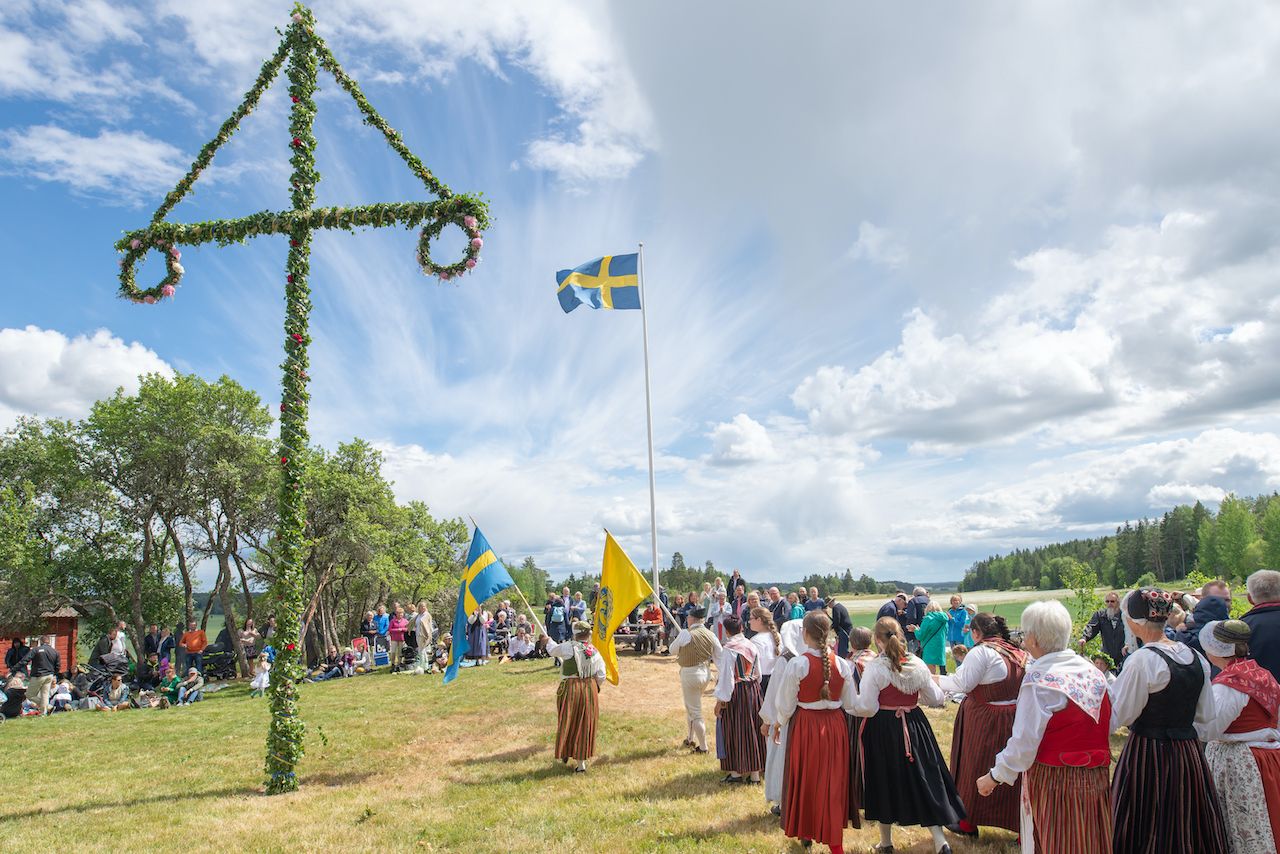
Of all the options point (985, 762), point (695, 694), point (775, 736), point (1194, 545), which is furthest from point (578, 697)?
point (1194, 545)

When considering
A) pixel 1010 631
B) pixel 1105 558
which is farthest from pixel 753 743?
pixel 1105 558

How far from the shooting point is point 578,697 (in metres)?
10.0

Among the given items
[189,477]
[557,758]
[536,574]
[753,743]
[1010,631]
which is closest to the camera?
[1010,631]

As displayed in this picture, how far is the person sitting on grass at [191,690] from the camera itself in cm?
1973

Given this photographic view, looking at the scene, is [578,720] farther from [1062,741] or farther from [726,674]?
[1062,741]

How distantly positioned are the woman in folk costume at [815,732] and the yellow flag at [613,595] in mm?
3204

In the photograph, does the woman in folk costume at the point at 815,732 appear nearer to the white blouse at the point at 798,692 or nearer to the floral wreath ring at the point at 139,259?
the white blouse at the point at 798,692

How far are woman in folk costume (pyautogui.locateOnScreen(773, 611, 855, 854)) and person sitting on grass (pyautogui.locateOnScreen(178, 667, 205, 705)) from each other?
19.0m

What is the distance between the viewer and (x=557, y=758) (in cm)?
1036

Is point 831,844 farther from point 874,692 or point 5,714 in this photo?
point 5,714

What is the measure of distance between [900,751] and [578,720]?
4.92m

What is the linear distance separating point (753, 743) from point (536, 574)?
14776 cm

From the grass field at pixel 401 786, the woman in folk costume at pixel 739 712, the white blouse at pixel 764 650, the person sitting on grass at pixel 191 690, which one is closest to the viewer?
the grass field at pixel 401 786

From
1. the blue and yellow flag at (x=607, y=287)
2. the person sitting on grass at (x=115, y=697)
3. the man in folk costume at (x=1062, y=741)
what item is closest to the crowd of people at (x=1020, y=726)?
the man in folk costume at (x=1062, y=741)
